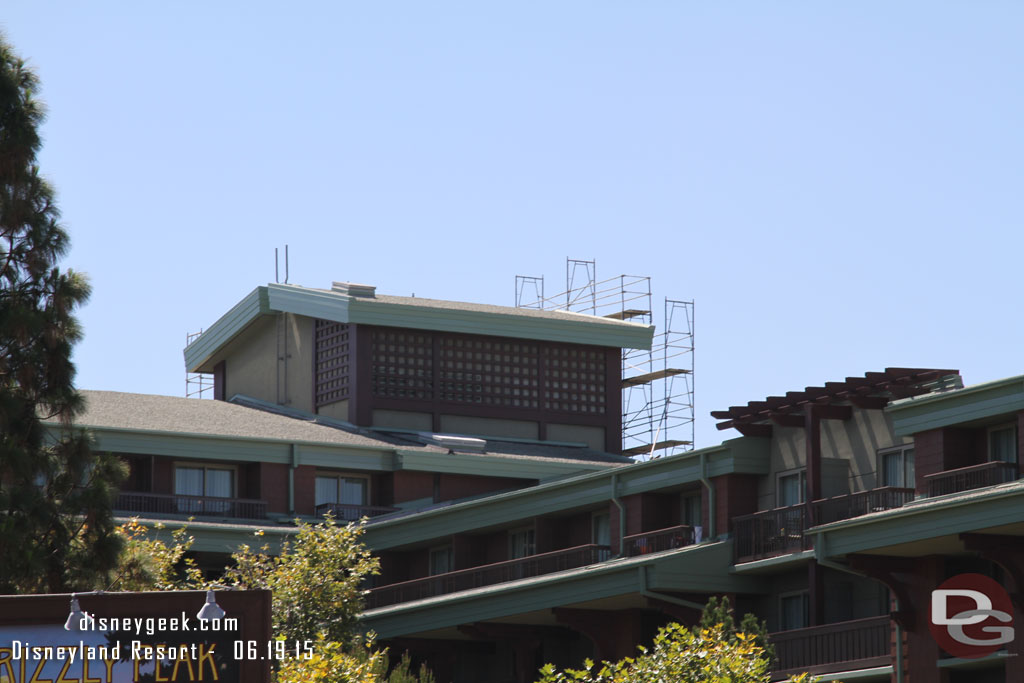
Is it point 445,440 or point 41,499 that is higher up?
point 445,440

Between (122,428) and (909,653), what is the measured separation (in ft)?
87.1

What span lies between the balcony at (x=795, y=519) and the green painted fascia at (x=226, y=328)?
28.9 metres

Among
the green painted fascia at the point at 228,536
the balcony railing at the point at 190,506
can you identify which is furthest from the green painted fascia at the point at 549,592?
the balcony railing at the point at 190,506

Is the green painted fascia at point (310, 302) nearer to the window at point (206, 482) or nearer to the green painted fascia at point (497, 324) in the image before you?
the green painted fascia at point (497, 324)

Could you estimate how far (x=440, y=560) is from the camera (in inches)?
2071

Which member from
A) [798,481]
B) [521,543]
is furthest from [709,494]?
[521,543]

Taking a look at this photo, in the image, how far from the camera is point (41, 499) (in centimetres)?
3128

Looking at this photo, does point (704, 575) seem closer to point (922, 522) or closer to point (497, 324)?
point (922, 522)

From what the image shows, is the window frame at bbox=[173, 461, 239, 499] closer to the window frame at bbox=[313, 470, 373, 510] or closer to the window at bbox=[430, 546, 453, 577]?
the window frame at bbox=[313, 470, 373, 510]

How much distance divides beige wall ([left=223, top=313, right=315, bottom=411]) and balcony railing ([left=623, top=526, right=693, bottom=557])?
71.8 ft

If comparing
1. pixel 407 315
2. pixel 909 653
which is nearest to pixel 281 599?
pixel 909 653

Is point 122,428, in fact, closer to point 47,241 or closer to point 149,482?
point 149,482

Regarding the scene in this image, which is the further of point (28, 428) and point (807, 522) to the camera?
point (807, 522)

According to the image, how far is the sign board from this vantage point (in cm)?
1493
